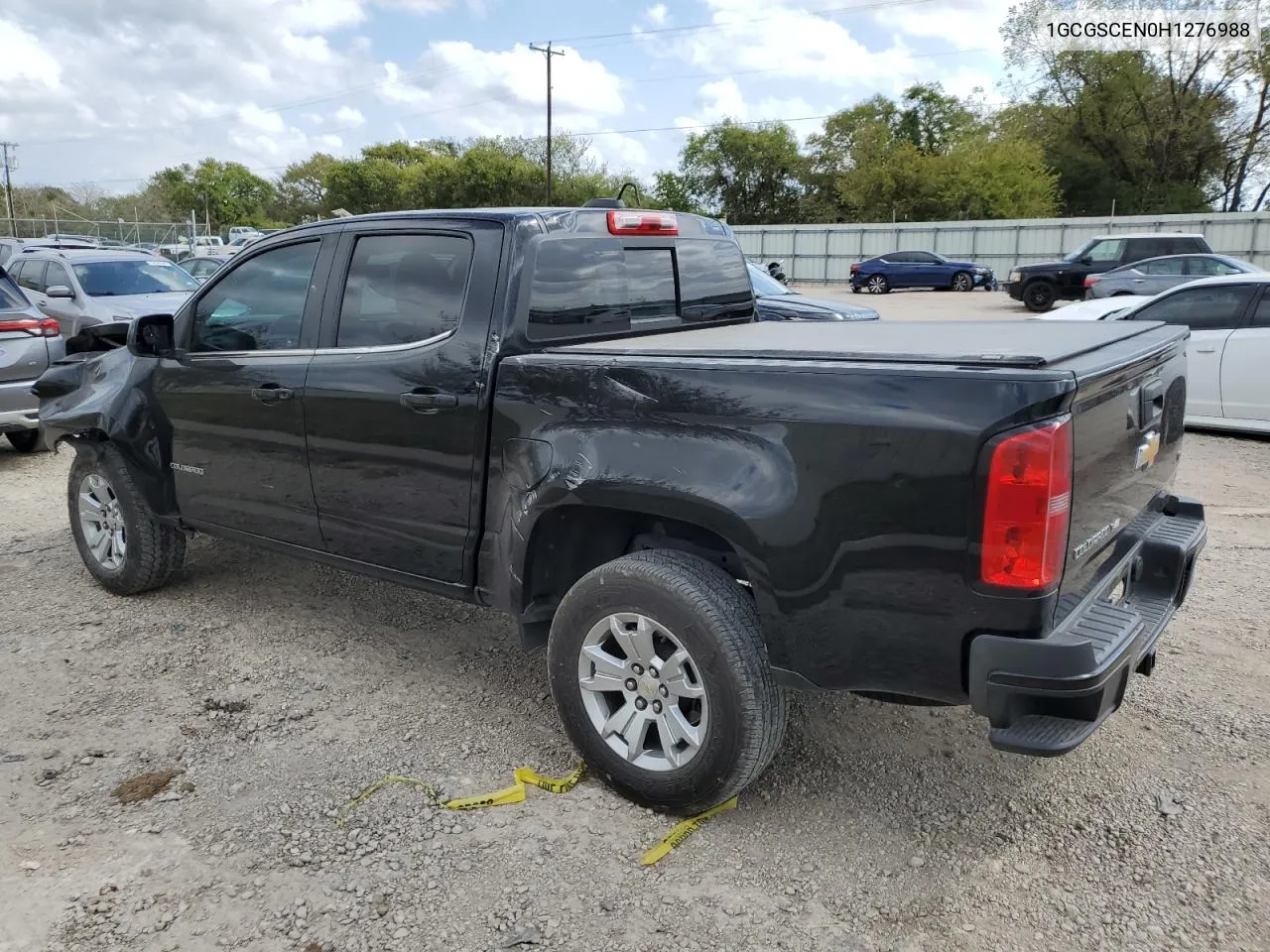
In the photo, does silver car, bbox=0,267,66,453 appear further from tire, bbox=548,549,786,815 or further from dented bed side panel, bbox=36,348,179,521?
tire, bbox=548,549,786,815

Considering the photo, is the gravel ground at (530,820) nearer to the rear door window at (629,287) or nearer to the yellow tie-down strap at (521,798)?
the yellow tie-down strap at (521,798)

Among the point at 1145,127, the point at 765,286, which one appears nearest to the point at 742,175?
the point at 1145,127

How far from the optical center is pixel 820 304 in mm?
10758

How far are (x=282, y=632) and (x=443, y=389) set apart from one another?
1.86 meters

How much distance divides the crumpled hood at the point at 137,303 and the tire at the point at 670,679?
9.66 meters

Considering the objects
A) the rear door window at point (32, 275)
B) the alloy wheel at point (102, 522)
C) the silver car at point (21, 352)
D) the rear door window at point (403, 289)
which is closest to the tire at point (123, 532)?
the alloy wheel at point (102, 522)

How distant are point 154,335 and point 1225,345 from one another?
845 cm

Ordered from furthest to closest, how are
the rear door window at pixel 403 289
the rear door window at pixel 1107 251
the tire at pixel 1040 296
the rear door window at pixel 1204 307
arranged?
the tire at pixel 1040 296, the rear door window at pixel 1107 251, the rear door window at pixel 1204 307, the rear door window at pixel 403 289

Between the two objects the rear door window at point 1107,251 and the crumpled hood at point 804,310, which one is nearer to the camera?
the crumpled hood at point 804,310

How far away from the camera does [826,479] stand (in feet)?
8.43

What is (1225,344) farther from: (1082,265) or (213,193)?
(213,193)

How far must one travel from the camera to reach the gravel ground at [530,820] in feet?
8.60

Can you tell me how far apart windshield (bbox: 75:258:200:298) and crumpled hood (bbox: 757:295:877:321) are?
678cm

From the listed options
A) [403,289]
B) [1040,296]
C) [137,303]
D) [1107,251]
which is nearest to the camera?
[403,289]
